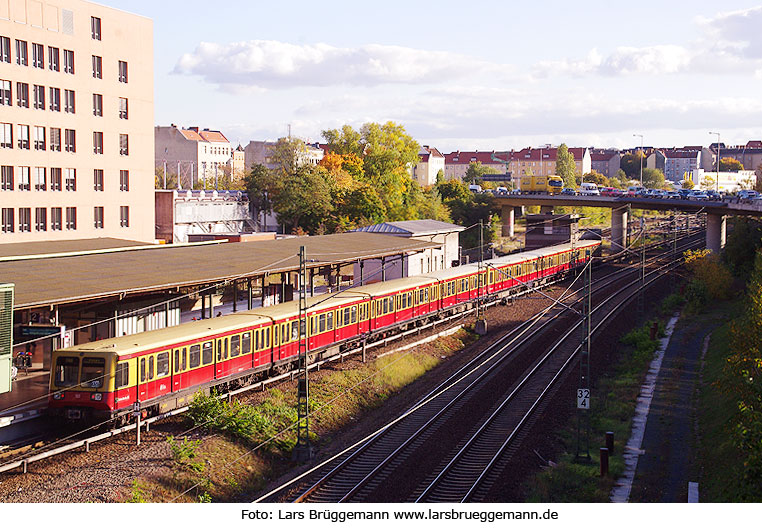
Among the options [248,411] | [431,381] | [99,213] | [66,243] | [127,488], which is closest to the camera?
[127,488]

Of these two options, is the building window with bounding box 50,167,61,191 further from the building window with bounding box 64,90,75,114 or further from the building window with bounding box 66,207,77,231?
the building window with bounding box 64,90,75,114

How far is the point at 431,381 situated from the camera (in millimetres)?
35969

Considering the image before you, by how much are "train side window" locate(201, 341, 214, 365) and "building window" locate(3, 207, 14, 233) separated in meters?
24.1

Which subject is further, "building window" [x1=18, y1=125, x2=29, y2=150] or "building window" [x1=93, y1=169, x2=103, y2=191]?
"building window" [x1=93, y1=169, x2=103, y2=191]

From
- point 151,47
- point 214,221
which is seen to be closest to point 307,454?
point 151,47

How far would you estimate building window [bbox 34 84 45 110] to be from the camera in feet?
155

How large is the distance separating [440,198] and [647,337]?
6272 cm

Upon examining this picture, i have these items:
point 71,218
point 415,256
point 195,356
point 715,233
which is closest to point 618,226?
point 715,233

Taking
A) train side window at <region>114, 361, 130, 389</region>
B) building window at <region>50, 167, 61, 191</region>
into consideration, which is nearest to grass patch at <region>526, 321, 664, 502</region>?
train side window at <region>114, 361, 130, 389</region>

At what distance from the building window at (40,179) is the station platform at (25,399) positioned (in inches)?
778

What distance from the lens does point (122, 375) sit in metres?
23.9

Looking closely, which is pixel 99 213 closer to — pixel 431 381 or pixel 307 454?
pixel 431 381

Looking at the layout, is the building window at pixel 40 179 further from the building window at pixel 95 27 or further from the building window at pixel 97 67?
the building window at pixel 95 27

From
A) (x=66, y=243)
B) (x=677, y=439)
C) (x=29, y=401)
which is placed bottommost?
(x=677, y=439)
